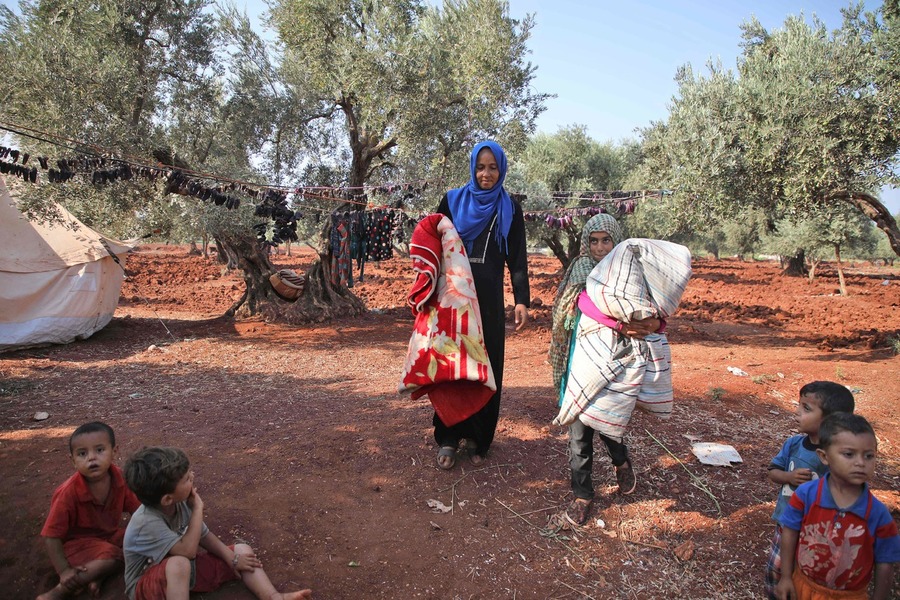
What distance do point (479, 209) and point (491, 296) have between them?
564 millimetres

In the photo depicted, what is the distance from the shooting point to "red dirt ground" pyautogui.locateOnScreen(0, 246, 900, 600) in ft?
8.39

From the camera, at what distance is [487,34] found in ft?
29.7

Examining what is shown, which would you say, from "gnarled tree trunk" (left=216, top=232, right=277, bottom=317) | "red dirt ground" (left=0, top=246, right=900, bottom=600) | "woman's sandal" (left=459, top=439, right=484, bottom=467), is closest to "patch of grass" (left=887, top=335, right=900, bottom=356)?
"red dirt ground" (left=0, top=246, right=900, bottom=600)

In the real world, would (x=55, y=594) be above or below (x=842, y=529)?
below

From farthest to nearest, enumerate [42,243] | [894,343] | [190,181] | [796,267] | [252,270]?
[796,267] < [252,270] < [42,243] < [894,343] < [190,181]

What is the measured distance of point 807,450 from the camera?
2412mm

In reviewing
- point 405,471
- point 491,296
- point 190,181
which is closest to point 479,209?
point 491,296

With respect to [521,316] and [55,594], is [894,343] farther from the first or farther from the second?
[55,594]

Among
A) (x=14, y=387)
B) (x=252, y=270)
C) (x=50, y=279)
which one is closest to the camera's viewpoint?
(x=14, y=387)

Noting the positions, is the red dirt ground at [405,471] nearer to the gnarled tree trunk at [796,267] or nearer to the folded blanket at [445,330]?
the folded blanket at [445,330]

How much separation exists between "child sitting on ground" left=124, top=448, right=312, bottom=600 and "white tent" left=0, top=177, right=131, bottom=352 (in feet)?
23.8

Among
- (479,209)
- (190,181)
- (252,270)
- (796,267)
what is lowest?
(796,267)

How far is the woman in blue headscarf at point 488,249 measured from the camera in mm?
3275

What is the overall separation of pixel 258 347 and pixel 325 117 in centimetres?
498
